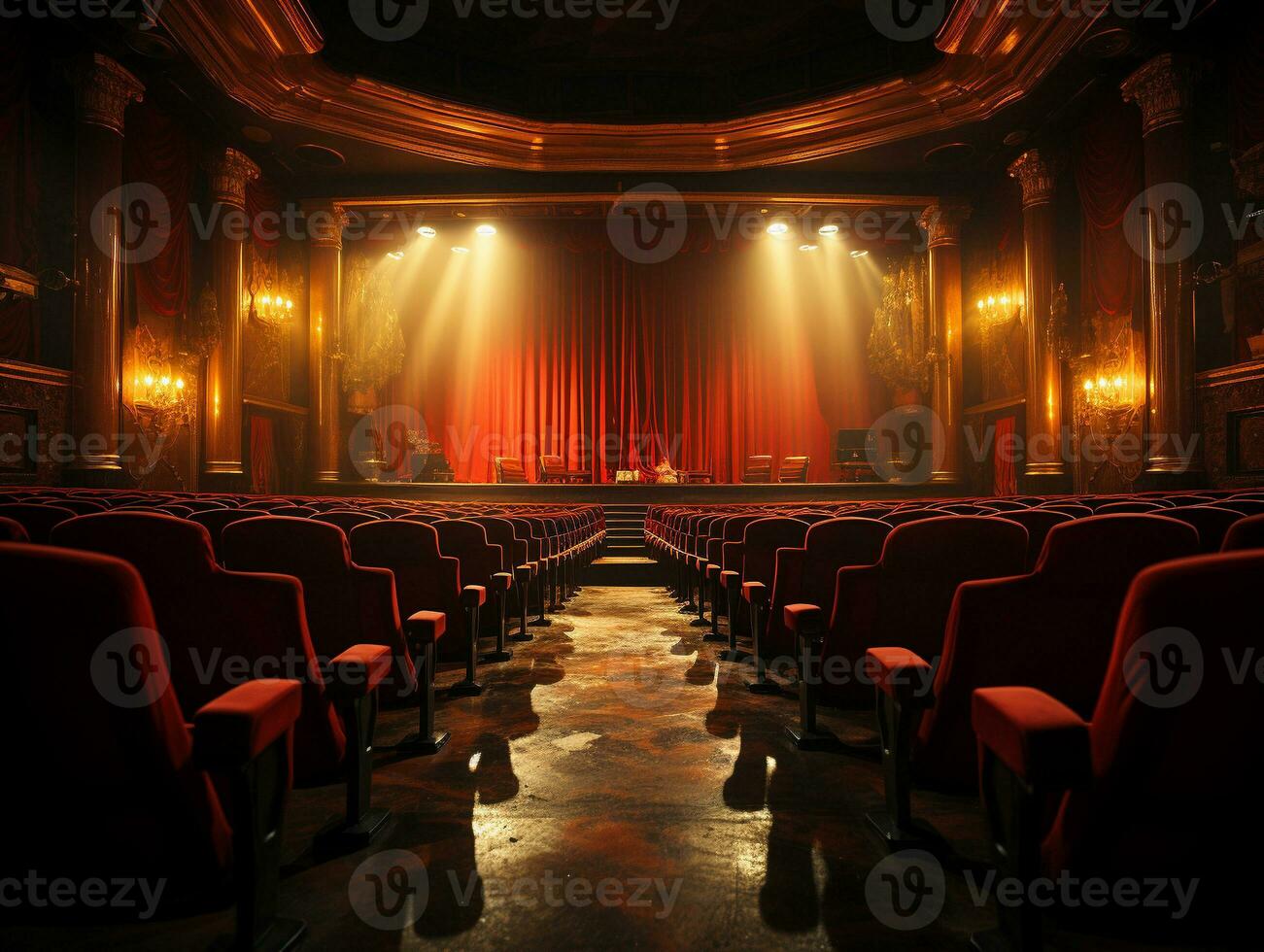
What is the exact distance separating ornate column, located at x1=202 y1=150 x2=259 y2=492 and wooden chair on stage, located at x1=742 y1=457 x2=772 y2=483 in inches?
335

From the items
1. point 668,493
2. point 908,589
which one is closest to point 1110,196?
point 668,493

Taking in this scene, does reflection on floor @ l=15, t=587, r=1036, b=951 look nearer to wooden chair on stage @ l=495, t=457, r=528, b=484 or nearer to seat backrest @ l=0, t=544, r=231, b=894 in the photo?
seat backrest @ l=0, t=544, r=231, b=894

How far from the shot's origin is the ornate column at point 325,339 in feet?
37.9

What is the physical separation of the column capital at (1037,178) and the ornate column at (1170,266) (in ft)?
6.75

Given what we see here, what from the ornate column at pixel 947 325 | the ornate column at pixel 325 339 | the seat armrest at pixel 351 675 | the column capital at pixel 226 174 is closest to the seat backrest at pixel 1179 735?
the seat armrest at pixel 351 675

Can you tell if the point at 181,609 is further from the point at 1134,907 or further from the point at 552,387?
the point at 552,387

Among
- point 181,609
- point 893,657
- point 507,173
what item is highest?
point 507,173

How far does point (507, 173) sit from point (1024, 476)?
8.92 m

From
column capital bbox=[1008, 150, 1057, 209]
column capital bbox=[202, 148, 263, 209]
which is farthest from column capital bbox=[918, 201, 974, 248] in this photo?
column capital bbox=[202, 148, 263, 209]

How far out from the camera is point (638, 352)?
14859 millimetres

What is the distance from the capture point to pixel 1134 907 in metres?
0.94

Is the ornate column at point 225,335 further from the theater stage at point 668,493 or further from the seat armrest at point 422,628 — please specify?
the seat armrest at point 422,628

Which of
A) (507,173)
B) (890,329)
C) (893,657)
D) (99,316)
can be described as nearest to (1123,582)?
(893,657)

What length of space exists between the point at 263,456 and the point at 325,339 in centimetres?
221
